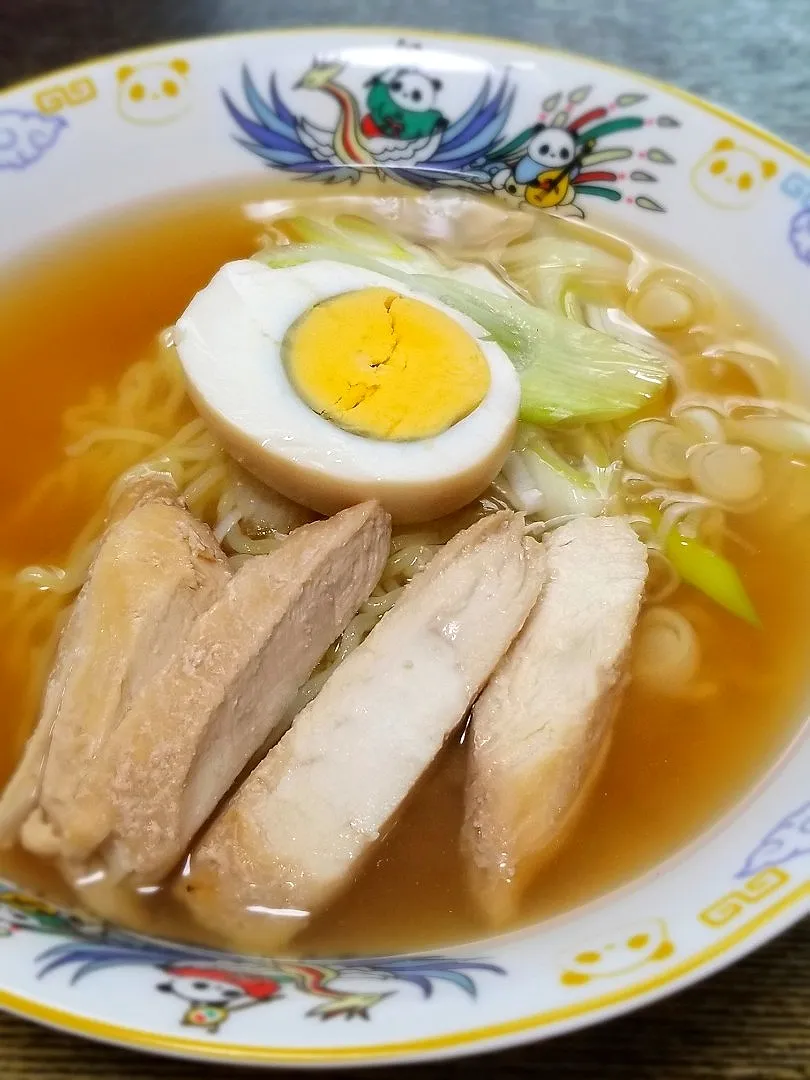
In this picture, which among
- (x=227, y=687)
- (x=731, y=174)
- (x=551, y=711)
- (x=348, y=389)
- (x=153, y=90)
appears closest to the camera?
(x=227, y=687)

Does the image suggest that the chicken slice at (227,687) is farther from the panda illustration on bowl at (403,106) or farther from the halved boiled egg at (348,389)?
the panda illustration on bowl at (403,106)

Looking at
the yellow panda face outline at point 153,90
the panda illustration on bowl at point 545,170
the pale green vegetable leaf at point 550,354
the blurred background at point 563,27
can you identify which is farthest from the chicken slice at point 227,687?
the blurred background at point 563,27

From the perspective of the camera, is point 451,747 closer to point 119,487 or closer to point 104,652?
point 104,652

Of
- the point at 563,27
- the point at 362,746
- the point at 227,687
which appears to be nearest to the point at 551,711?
the point at 362,746

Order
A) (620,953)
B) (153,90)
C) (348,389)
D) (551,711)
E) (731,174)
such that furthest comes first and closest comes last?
(153,90)
(731,174)
(348,389)
(551,711)
(620,953)

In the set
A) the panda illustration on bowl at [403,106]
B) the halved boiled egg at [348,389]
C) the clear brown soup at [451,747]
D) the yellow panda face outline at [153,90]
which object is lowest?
the clear brown soup at [451,747]

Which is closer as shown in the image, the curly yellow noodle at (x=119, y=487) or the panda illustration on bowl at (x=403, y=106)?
the curly yellow noodle at (x=119, y=487)

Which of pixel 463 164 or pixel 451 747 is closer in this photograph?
pixel 451 747

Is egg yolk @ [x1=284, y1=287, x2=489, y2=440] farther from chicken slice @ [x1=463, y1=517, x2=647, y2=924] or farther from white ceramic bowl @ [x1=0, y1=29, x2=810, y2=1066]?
white ceramic bowl @ [x1=0, y1=29, x2=810, y2=1066]
